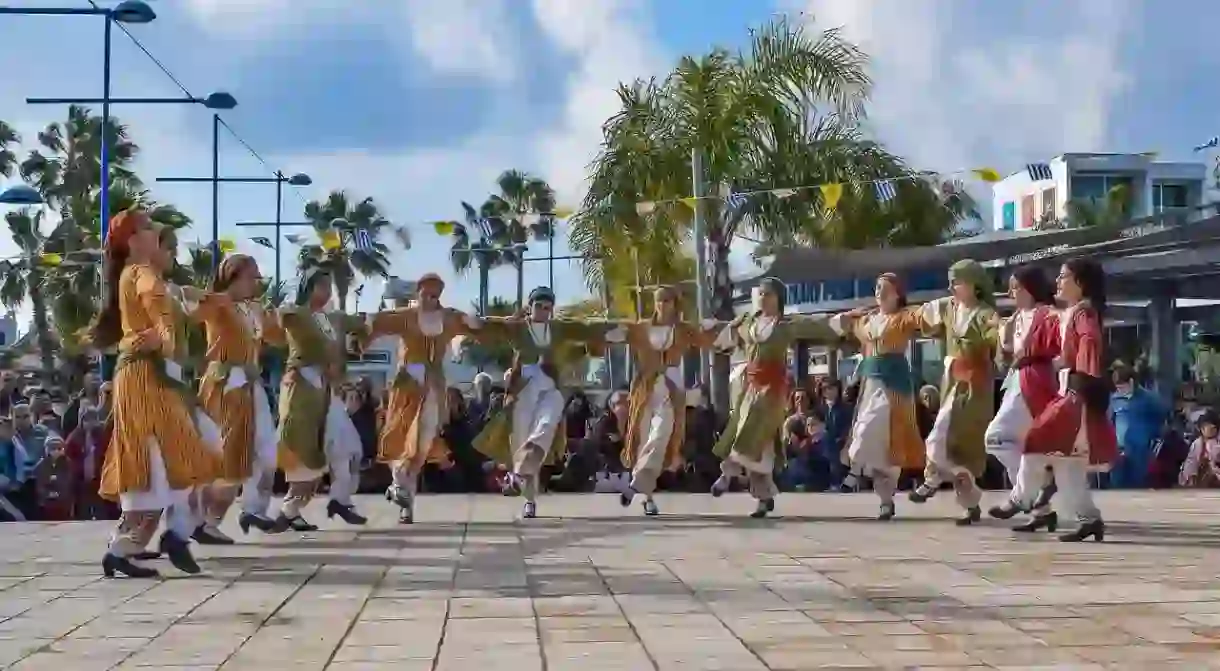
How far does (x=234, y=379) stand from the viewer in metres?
9.55

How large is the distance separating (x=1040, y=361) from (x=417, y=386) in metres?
4.35

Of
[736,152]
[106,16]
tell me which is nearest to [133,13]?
[106,16]

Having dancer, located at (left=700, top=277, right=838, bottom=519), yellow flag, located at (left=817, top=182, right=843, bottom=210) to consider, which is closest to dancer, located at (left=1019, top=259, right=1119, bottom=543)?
dancer, located at (left=700, top=277, right=838, bottom=519)

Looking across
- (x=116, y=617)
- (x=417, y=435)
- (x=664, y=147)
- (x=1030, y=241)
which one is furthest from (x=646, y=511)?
(x=664, y=147)

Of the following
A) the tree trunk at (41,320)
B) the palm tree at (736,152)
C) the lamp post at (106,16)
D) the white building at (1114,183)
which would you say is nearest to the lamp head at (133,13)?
the lamp post at (106,16)

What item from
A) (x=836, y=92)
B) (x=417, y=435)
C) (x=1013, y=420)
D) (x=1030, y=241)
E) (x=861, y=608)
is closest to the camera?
(x=861, y=608)

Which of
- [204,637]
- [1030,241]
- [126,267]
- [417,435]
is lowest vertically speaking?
[204,637]

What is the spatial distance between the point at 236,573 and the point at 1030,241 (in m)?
12.5

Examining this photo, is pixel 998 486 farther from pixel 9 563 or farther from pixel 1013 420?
pixel 9 563

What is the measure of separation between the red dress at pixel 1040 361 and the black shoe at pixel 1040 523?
0.70 metres

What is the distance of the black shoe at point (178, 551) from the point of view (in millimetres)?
7934

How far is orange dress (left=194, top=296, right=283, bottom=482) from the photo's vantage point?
939 cm

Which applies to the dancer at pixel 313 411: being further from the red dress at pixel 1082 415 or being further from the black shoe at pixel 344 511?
the red dress at pixel 1082 415

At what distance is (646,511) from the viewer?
12.3 meters
